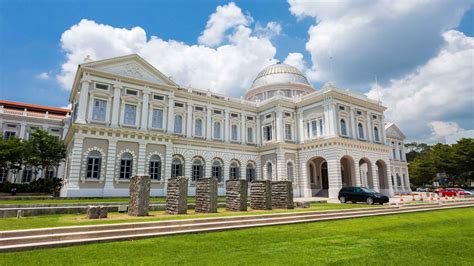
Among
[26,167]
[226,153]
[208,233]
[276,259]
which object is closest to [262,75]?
[226,153]

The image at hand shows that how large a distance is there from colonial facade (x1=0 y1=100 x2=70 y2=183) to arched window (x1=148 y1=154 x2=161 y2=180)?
62.1 ft

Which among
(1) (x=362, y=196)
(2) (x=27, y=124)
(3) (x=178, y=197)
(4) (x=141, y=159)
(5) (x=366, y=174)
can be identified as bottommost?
(1) (x=362, y=196)

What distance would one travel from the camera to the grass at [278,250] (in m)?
5.62

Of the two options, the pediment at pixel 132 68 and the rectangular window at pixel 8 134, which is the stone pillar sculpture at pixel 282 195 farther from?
the rectangular window at pixel 8 134

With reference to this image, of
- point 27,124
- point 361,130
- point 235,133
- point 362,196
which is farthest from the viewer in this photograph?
point 27,124

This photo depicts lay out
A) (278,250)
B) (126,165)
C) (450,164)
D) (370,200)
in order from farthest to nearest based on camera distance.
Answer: (450,164) → (126,165) → (370,200) → (278,250)

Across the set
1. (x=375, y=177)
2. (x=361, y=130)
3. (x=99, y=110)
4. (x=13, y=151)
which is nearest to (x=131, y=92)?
(x=99, y=110)

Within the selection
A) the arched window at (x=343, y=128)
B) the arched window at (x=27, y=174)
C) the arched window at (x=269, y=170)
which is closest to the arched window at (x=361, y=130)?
the arched window at (x=343, y=128)

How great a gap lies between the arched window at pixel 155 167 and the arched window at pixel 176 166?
80.6 inches

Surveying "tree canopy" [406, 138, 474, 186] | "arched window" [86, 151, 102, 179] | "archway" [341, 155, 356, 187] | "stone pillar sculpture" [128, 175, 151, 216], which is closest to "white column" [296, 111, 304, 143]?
"archway" [341, 155, 356, 187]

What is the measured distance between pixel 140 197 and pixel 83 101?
16.3m

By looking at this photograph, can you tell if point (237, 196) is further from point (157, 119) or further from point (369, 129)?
point (369, 129)

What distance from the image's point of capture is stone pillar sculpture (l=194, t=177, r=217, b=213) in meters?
14.1

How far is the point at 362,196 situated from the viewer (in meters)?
21.9
